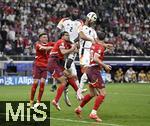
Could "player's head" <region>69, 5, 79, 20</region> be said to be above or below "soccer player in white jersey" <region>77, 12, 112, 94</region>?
below

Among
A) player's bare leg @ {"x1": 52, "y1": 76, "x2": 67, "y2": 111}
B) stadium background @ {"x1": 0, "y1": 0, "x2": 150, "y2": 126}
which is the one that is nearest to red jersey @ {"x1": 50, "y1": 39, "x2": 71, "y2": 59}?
player's bare leg @ {"x1": 52, "y1": 76, "x2": 67, "y2": 111}

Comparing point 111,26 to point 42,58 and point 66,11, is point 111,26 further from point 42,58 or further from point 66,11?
point 42,58

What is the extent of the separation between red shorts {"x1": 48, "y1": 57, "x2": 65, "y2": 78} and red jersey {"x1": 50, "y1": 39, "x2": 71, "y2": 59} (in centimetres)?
15

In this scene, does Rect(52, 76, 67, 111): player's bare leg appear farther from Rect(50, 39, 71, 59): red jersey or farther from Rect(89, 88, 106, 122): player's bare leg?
Rect(89, 88, 106, 122): player's bare leg

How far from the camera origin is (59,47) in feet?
59.9

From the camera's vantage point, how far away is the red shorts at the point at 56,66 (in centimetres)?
1835

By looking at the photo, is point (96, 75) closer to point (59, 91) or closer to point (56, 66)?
point (59, 91)

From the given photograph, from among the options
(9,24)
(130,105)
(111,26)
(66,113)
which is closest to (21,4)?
(9,24)

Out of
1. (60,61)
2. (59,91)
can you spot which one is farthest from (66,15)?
(59,91)

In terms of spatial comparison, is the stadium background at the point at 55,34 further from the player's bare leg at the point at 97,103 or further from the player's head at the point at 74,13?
the player's bare leg at the point at 97,103

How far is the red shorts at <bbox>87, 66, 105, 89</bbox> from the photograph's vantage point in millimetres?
15883

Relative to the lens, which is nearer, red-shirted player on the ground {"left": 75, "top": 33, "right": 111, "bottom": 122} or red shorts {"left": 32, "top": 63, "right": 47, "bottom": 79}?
red-shirted player on the ground {"left": 75, "top": 33, "right": 111, "bottom": 122}

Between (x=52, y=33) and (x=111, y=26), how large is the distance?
19.6ft

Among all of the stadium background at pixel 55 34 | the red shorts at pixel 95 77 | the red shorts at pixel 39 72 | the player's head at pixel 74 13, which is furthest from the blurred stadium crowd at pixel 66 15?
the red shorts at pixel 95 77
